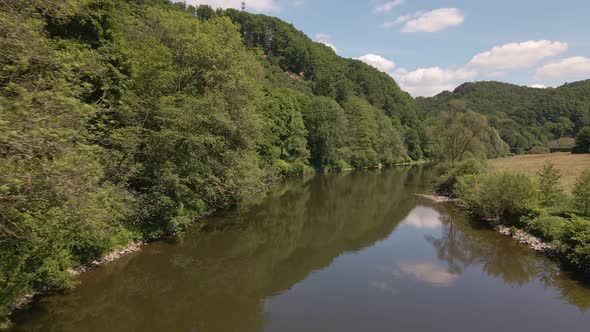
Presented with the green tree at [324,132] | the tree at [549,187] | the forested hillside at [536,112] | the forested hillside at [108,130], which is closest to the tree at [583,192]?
the tree at [549,187]

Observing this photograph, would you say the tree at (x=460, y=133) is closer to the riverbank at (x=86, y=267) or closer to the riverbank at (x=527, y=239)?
the riverbank at (x=527, y=239)

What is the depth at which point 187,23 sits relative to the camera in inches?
914

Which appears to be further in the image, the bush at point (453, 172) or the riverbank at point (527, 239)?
the bush at point (453, 172)

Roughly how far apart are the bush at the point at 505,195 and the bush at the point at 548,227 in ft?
5.23

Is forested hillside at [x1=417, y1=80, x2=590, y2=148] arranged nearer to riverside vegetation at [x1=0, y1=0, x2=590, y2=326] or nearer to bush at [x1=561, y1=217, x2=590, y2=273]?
riverside vegetation at [x1=0, y1=0, x2=590, y2=326]

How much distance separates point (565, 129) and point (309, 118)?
111755 millimetres

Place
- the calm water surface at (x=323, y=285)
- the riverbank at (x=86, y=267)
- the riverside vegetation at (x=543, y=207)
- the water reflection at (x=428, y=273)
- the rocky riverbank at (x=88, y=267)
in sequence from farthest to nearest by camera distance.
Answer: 1. the riverside vegetation at (x=543, y=207)
2. the water reflection at (x=428, y=273)
3. the calm water surface at (x=323, y=285)
4. the rocky riverbank at (x=88, y=267)
5. the riverbank at (x=86, y=267)

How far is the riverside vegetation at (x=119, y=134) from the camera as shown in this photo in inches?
279

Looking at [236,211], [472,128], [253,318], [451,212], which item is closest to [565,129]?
[472,128]

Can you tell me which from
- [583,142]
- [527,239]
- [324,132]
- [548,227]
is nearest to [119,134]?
[527,239]

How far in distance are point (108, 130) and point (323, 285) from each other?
12.5 meters

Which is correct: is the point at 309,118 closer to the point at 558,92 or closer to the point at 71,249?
the point at 71,249

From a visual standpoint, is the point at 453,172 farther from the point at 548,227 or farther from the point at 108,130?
the point at 108,130

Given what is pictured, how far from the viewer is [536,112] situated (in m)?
140
